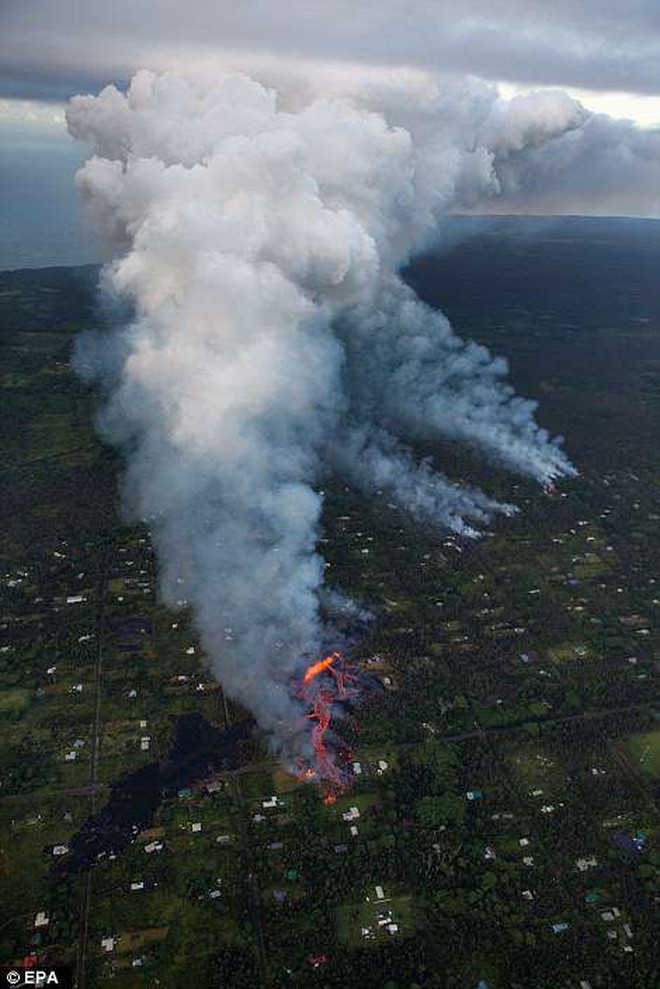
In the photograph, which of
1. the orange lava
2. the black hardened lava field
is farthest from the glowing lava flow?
the black hardened lava field

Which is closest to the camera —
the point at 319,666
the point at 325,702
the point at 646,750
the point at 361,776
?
the point at 361,776

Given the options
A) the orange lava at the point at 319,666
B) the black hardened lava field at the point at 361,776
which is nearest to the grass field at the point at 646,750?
the black hardened lava field at the point at 361,776

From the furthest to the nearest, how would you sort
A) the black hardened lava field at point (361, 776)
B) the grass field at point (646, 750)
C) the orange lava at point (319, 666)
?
1. the orange lava at point (319, 666)
2. the grass field at point (646, 750)
3. the black hardened lava field at point (361, 776)

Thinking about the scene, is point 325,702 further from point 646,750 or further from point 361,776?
point 646,750

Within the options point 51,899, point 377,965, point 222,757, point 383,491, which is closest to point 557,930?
point 377,965

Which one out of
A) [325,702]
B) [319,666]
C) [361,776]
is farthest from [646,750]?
[319,666]

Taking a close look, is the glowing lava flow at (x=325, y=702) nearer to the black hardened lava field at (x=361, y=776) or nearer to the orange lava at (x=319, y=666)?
the orange lava at (x=319, y=666)

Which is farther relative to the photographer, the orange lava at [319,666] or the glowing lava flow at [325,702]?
the orange lava at [319,666]

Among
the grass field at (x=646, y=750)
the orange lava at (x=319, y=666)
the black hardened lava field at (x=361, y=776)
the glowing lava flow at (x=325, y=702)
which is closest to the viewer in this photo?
the black hardened lava field at (x=361, y=776)
